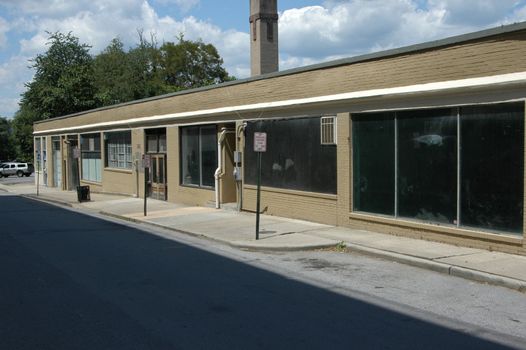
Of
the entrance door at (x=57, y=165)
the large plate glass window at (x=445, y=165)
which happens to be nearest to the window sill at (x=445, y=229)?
the large plate glass window at (x=445, y=165)

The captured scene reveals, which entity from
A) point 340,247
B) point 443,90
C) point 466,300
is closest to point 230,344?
point 466,300

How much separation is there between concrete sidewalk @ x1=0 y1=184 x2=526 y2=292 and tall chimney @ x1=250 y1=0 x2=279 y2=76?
11.3m

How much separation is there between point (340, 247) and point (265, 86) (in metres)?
7.32

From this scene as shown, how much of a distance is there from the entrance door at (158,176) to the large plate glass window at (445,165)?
12760mm

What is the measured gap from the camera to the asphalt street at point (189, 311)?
5945 millimetres

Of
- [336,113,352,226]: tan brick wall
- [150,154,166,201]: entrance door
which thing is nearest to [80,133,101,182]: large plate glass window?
[150,154,166,201]: entrance door

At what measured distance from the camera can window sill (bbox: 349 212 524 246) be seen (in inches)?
423

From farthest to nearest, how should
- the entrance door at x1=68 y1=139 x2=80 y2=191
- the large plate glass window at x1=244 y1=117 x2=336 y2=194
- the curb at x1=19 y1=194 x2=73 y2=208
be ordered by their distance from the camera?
the entrance door at x1=68 y1=139 x2=80 y2=191 → the curb at x1=19 y1=194 x2=73 y2=208 → the large plate glass window at x1=244 y1=117 x2=336 y2=194

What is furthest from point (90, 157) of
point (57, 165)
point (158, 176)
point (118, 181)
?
point (158, 176)

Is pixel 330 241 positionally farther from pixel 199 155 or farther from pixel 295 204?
pixel 199 155

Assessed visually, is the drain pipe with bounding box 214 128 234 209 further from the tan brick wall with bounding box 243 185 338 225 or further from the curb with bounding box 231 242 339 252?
the curb with bounding box 231 242 339 252

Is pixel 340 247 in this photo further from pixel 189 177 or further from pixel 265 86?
pixel 189 177

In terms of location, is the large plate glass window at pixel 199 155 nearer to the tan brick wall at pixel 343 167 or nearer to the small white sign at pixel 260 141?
the tan brick wall at pixel 343 167

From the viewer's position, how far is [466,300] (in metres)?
7.85
